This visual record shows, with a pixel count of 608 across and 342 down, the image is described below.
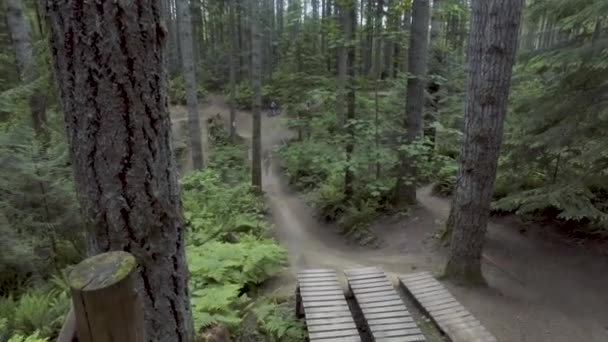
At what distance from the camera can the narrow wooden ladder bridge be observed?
439 centimetres

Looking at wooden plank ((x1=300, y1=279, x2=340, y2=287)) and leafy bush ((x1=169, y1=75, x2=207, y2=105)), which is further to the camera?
leafy bush ((x1=169, y1=75, x2=207, y2=105))

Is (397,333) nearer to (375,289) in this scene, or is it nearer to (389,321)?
(389,321)

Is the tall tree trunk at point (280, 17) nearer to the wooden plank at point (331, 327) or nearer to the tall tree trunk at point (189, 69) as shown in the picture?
the tall tree trunk at point (189, 69)

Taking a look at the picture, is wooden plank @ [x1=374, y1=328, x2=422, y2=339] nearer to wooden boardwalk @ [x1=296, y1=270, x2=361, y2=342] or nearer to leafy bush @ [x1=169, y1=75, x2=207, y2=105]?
wooden boardwalk @ [x1=296, y1=270, x2=361, y2=342]

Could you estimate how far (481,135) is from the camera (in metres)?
5.59

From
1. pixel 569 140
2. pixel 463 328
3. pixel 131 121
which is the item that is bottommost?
pixel 463 328

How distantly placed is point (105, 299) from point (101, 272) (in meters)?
0.10

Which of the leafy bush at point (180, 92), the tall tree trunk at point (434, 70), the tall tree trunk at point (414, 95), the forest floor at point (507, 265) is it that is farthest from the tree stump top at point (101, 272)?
the leafy bush at point (180, 92)

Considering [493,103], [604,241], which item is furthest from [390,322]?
[604,241]

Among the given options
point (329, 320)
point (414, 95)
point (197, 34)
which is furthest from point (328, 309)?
A: point (197, 34)

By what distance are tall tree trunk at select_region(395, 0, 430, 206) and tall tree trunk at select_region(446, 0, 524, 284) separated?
13.2ft

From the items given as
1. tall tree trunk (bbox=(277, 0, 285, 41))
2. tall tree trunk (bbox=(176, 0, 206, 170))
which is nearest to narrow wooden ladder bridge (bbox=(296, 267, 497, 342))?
tall tree trunk (bbox=(176, 0, 206, 170))

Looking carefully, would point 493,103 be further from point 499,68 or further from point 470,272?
point 470,272

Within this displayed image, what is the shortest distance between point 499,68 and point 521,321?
10.9 feet
